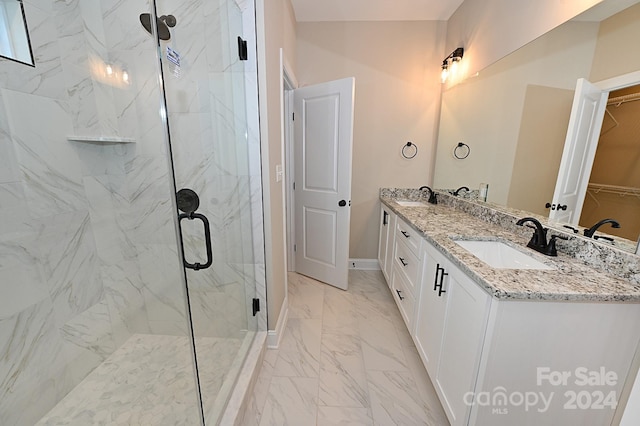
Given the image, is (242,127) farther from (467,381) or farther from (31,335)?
(467,381)

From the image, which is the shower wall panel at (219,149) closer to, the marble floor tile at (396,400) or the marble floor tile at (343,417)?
the marble floor tile at (343,417)

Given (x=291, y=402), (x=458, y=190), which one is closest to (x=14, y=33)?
(x=291, y=402)

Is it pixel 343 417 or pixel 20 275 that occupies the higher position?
pixel 20 275

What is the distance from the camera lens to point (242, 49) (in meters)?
1.46

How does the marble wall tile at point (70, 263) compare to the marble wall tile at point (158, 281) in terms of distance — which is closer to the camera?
the marble wall tile at point (70, 263)

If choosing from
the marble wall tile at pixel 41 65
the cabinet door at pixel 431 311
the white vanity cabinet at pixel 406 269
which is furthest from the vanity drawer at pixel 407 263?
the marble wall tile at pixel 41 65

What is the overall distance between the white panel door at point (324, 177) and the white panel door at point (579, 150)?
1.44 m

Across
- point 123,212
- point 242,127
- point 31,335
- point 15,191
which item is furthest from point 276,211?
point 31,335

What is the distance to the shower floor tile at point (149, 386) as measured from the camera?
127 cm

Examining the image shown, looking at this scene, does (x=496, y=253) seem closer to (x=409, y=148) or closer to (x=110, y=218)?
(x=409, y=148)

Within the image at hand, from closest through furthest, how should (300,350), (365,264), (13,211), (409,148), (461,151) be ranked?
(13,211) → (300,350) → (461,151) → (409,148) → (365,264)

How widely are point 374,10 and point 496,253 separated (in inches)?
97.0

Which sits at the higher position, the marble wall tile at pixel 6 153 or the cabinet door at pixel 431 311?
the marble wall tile at pixel 6 153

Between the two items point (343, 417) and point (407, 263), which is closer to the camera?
point (343, 417)
